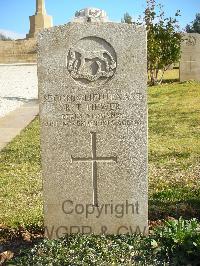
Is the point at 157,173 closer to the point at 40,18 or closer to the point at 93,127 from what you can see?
the point at 93,127

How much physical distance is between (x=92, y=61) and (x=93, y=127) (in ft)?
1.79

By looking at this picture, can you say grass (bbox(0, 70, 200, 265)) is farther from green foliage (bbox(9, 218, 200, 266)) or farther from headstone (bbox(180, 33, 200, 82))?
headstone (bbox(180, 33, 200, 82))

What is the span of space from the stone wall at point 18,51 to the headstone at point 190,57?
36.6 m

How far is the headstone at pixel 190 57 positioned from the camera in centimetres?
2034

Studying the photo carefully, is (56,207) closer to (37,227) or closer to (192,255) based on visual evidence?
(37,227)

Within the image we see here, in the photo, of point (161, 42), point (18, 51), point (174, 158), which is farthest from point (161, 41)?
point (18, 51)

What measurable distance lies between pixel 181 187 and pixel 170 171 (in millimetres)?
804

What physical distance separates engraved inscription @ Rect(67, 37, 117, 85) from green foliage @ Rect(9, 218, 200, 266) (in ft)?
4.40

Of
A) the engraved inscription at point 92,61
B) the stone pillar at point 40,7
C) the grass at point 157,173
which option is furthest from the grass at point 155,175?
the stone pillar at point 40,7

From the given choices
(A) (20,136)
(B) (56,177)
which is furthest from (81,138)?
(A) (20,136)

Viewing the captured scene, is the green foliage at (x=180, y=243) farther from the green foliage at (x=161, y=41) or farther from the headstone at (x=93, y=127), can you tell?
the green foliage at (x=161, y=41)

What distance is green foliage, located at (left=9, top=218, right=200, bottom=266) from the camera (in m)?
3.62

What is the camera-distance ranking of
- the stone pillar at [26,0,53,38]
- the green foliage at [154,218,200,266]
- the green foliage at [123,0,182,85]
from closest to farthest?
the green foliage at [154,218,200,266] < the green foliage at [123,0,182,85] < the stone pillar at [26,0,53,38]

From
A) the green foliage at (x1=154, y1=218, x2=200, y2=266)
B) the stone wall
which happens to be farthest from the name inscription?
the stone wall
